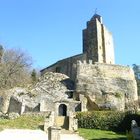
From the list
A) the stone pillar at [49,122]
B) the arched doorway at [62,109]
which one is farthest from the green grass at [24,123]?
the arched doorway at [62,109]

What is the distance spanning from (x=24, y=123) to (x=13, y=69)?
18388 mm

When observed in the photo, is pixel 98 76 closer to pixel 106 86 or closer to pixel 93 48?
pixel 106 86

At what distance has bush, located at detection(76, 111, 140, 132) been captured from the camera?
3145cm

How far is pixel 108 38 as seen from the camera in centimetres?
5344

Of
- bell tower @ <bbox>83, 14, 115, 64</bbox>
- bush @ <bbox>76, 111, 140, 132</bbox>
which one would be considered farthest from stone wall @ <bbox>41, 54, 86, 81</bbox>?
bush @ <bbox>76, 111, 140, 132</bbox>

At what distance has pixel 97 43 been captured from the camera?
167ft

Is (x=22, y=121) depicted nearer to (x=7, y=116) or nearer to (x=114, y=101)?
(x=7, y=116)

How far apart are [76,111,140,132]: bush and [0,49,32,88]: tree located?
15125 mm

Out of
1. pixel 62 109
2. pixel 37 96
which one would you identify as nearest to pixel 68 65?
pixel 37 96

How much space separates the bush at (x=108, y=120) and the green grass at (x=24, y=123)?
417cm

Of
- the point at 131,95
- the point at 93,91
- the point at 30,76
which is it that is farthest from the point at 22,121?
the point at 30,76

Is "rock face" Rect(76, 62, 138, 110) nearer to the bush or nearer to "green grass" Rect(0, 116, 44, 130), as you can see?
the bush

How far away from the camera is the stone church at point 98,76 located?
4134cm

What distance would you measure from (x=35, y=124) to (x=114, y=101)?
13843 millimetres
